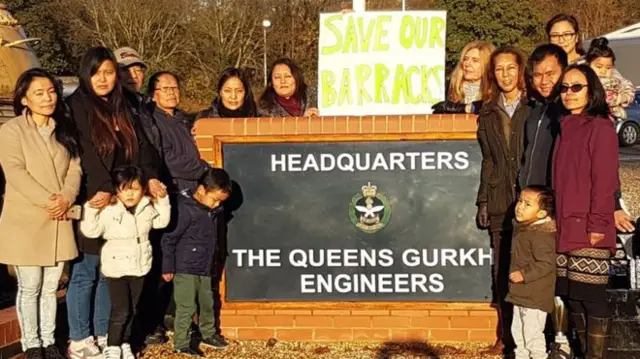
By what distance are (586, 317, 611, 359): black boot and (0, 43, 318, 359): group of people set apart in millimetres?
2314

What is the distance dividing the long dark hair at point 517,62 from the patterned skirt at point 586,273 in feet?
3.71

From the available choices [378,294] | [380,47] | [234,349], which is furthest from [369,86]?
[234,349]

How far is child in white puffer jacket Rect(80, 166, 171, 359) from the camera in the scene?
5.13 metres

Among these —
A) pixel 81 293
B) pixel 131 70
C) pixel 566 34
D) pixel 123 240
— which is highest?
pixel 566 34

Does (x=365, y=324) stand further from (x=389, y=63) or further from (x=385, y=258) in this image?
(x=389, y=63)

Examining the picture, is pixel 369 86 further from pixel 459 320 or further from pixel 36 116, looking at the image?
pixel 36 116

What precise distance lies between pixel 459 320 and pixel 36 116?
2.96 m

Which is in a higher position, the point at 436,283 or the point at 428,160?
the point at 428,160

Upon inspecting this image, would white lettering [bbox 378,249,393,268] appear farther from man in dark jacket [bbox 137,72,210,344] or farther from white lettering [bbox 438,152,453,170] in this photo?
man in dark jacket [bbox 137,72,210,344]

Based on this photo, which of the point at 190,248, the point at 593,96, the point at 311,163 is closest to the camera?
the point at 593,96

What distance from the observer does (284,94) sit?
6.38 meters

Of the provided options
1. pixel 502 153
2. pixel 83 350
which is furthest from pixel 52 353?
pixel 502 153

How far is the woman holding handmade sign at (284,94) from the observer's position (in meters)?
6.33

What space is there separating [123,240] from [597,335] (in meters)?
2.70
